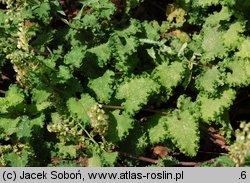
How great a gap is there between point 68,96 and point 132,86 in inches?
22.2

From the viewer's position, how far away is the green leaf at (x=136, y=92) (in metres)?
3.93

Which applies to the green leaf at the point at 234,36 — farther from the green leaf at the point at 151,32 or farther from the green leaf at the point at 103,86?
the green leaf at the point at 103,86

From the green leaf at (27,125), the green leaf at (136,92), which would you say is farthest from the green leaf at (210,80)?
the green leaf at (27,125)

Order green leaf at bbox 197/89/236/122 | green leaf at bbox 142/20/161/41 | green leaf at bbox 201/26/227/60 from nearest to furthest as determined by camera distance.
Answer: green leaf at bbox 197/89/236/122
green leaf at bbox 201/26/227/60
green leaf at bbox 142/20/161/41

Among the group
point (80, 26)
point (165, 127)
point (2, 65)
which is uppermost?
point (80, 26)

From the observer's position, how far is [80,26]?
4.29 meters

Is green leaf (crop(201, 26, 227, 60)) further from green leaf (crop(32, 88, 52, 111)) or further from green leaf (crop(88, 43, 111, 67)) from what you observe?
green leaf (crop(32, 88, 52, 111))

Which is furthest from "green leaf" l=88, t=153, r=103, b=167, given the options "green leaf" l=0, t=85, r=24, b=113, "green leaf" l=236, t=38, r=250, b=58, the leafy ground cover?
"green leaf" l=236, t=38, r=250, b=58

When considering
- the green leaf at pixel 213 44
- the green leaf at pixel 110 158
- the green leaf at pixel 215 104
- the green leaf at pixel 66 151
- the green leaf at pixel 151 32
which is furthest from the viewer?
the green leaf at pixel 151 32

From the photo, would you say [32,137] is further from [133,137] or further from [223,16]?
[223,16]

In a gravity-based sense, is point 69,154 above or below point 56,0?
below

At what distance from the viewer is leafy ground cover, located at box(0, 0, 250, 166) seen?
389 cm

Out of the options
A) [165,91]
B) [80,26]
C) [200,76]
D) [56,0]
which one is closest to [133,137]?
[165,91]

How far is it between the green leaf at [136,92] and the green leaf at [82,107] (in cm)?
24
